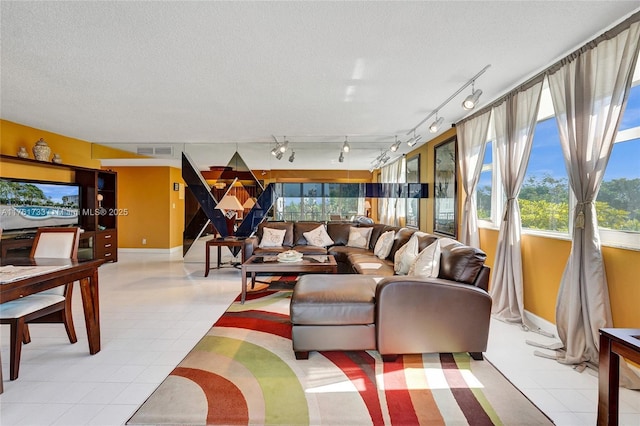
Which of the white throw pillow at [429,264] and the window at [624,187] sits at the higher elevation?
the window at [624,187]

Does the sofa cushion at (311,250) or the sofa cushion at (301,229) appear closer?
the sofa cushion at (311,250)

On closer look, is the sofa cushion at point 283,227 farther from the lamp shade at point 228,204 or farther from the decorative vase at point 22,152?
the decorative vase at point 22,152

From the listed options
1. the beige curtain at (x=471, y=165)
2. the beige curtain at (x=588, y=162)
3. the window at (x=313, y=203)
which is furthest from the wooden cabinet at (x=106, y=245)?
the beige curtain at (x=588, y=162)

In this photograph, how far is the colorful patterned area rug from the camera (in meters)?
1.73

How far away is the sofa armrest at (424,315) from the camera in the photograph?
7.54 ft

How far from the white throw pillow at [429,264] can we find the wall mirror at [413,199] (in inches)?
146

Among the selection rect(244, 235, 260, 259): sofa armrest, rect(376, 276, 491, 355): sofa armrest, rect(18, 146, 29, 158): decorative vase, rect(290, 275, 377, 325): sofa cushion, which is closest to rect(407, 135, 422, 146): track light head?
rect(244, 235, 260, 259): sofa armrest

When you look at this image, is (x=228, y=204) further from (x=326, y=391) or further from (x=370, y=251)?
(x=326, y=391)

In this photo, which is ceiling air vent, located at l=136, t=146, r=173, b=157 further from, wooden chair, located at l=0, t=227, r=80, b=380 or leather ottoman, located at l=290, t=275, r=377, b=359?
leather ottoman, located at l=290, t=275, r=377, b=359

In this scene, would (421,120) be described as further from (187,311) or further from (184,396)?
(184,396)

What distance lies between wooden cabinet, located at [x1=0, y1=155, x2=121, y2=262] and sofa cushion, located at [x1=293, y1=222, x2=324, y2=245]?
3941mm

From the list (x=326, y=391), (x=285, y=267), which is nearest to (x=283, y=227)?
(x=285, y=267)

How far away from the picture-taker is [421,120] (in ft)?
15.4

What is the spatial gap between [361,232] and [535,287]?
9.38ft
